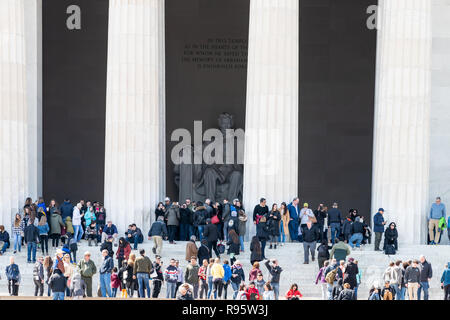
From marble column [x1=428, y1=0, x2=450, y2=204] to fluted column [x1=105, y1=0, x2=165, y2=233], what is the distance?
15264 millimetres

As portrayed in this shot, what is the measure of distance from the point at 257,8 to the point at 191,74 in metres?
18.4

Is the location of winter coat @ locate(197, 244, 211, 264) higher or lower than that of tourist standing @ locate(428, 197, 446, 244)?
lower

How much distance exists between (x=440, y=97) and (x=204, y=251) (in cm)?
1945

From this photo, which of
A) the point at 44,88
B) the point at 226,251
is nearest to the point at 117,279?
the point at 226,251

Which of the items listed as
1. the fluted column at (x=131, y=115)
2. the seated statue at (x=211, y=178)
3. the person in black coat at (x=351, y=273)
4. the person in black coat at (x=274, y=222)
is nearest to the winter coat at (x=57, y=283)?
the person in black coat at (x=351, y=273)

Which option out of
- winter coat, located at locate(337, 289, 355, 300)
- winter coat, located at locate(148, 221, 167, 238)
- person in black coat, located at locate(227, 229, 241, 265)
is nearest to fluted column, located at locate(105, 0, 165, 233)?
winter coat, located at locate(148, 221, 167, 238)

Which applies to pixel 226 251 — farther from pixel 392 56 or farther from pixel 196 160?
pixel 196 160

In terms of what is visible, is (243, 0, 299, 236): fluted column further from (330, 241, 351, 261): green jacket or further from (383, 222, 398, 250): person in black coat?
(330, 241, 351, 261): green jacket

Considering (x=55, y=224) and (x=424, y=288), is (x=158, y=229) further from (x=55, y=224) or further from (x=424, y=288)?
(x=424, y=288)

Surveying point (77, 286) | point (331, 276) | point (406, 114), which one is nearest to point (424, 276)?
point (331, 276)

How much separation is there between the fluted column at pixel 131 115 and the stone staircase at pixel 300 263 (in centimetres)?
288

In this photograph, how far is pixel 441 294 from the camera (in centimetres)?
4191

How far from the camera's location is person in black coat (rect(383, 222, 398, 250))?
4644 cm

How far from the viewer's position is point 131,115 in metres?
51.3
